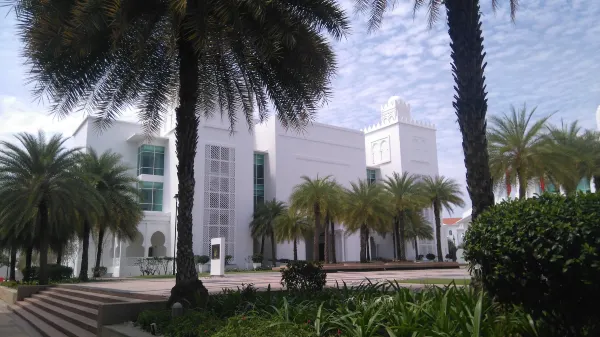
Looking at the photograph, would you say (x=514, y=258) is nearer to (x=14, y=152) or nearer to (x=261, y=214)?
(x=14, y=152)

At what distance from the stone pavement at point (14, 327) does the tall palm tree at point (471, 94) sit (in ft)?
39.5

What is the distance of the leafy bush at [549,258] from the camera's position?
14.0 feet

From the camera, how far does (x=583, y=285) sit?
168 inches

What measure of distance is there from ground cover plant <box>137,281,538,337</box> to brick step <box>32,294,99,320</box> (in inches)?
188

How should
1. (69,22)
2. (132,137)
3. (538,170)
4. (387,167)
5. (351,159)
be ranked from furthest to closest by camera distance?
(387,167)
(351,159)
(132,137)
(538,170)
(69,22)

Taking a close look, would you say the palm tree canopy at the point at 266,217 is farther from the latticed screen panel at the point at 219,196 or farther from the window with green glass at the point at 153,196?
the window with green glass at the point at 153,196

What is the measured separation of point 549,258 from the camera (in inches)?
172

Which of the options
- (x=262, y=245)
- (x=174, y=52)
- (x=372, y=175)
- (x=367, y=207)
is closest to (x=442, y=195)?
(x=367, y=207)

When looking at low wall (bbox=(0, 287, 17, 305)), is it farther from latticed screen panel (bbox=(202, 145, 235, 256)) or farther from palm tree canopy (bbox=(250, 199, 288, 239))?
palm tree canopy (bbox=(250, 199, 288, 239))

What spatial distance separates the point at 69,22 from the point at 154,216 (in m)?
42.7

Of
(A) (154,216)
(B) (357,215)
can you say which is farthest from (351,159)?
(A) (154,216)

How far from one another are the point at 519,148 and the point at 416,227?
33222mm

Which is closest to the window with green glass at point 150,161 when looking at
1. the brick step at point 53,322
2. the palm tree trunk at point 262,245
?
the palm tree trunk at point 262,245

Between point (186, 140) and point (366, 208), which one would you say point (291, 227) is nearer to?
point (366, 208)
